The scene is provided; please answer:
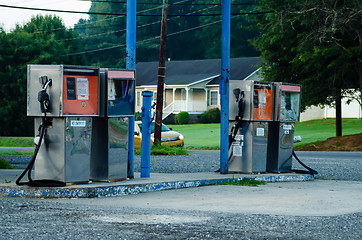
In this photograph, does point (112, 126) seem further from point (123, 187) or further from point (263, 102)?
point (263, 102)

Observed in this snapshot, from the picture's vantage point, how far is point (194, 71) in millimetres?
67188

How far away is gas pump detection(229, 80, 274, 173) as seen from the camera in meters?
13.5

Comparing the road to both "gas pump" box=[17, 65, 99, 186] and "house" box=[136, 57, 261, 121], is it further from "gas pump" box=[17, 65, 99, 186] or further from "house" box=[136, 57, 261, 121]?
"house" box=[136, 57, 261, 121]

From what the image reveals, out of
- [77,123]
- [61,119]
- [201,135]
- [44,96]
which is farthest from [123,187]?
[201,135]

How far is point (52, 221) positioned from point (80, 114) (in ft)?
10.3

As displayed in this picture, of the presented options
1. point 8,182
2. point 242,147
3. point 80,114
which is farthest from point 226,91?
point 8,182

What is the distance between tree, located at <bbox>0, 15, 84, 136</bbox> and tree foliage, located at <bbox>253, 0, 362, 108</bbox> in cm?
2149

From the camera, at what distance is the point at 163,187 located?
37.2 ft

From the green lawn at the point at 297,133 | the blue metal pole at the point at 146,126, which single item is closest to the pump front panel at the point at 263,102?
the blue metal pole at the point at 146,126

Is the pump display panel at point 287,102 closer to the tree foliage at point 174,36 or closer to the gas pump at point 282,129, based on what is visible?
the gas pump at point 282,129

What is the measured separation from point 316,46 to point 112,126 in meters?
19.7

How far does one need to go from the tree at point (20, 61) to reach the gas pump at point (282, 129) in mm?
35600

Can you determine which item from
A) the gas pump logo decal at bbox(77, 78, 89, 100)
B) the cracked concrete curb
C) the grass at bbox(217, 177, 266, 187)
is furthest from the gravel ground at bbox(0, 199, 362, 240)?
the grass at bbox(217, 177, 266, 187)

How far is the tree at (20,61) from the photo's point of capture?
47.5 metres
